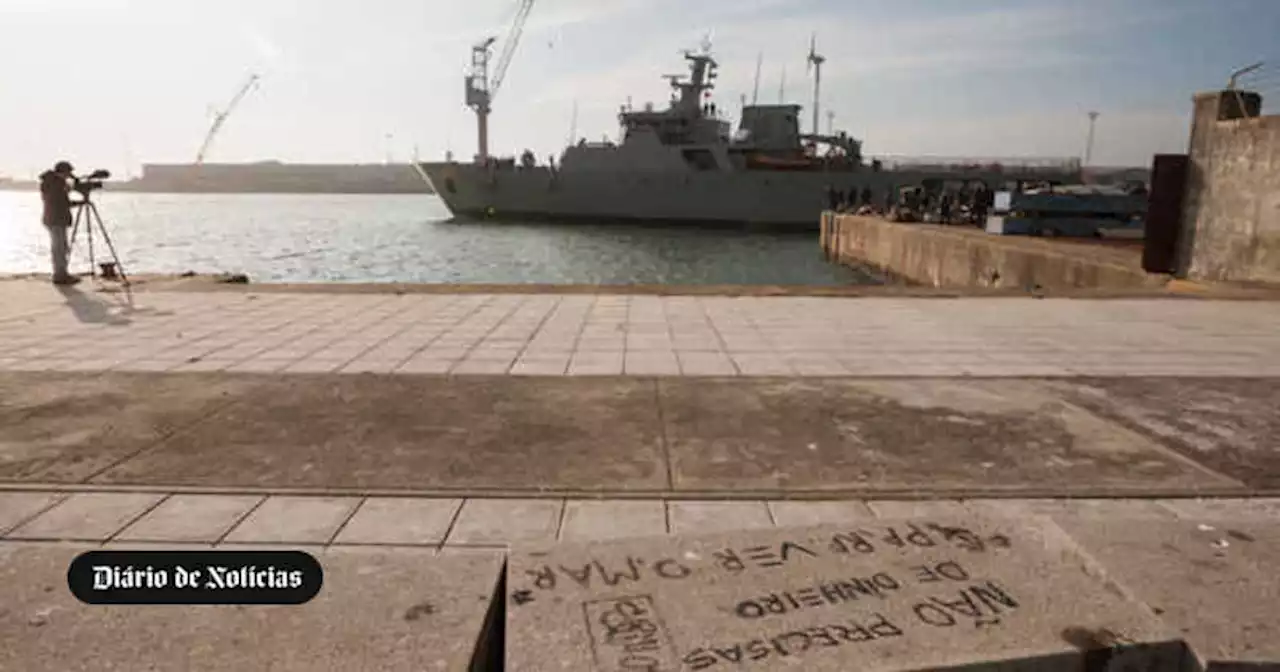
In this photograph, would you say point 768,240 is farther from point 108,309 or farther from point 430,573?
point 430,573

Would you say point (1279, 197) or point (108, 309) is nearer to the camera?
point (108, 309)

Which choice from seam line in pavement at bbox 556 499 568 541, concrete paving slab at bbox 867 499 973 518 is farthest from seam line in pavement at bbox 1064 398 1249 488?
seam line in pavement at bbox 556 499 568 541

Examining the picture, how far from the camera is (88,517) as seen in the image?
313 cm

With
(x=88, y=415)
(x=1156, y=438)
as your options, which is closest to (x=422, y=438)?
(x=88, y=415)

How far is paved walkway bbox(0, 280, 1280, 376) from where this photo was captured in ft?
19.4

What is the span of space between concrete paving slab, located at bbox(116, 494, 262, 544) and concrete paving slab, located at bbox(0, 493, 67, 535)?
1.49ft

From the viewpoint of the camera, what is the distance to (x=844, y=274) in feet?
105

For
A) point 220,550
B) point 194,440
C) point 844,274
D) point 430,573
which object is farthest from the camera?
point 844,274

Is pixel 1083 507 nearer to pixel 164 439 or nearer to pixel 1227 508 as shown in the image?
pixel 1227 508

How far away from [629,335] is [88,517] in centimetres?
463

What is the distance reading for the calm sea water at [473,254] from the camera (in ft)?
103

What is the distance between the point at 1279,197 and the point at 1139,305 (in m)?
3.03

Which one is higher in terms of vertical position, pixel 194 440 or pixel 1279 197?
pixel 1279 197

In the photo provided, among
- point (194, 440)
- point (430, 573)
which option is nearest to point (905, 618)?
point (430, 573)
